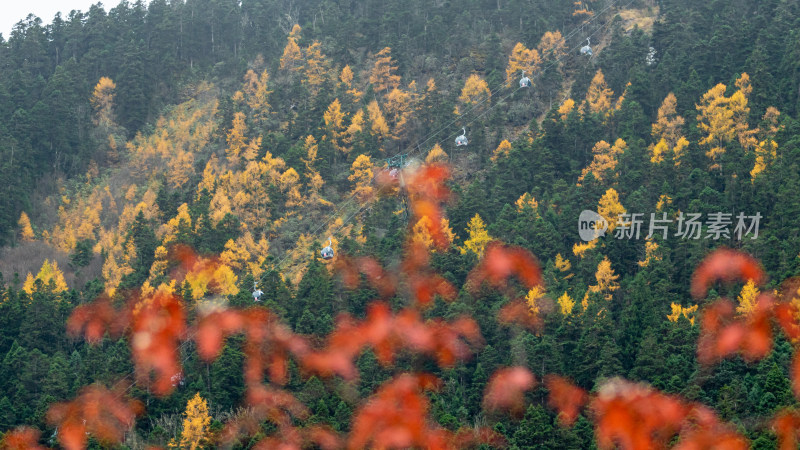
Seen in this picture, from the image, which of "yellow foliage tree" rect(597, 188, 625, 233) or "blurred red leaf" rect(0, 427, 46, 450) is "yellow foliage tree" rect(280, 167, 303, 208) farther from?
"blurred red leaf" rect(0, 427, 46, 450)

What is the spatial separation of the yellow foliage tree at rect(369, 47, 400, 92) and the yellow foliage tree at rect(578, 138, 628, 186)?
17.5 meters

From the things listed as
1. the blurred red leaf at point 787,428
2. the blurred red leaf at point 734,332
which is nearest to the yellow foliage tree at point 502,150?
the blurred red leaf at point 734,332

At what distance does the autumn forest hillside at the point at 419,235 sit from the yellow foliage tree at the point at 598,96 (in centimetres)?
23

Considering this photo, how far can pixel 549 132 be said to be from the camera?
58.3m

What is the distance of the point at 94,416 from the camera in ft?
151

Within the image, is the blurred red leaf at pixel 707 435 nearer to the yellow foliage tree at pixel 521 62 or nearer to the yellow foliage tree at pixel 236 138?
the yellow foliage tree at pixel 521 62

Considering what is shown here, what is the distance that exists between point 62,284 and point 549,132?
84.0 ft

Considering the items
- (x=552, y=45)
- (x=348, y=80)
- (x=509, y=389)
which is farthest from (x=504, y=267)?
(x=348, y=80)

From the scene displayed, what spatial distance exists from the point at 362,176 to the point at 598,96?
13653 millimetres

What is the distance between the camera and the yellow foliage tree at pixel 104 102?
74250 mm

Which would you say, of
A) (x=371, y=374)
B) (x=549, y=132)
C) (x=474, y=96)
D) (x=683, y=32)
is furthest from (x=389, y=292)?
(x=683, y=32)

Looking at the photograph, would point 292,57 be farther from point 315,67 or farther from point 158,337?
point 158,337

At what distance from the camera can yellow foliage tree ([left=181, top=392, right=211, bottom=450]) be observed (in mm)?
43562

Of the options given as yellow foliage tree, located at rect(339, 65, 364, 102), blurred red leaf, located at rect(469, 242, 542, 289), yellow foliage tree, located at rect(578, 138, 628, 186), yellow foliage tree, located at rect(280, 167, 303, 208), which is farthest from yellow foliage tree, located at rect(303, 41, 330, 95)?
blurred red leaf, located at rect(469, 242, 542, 289)
